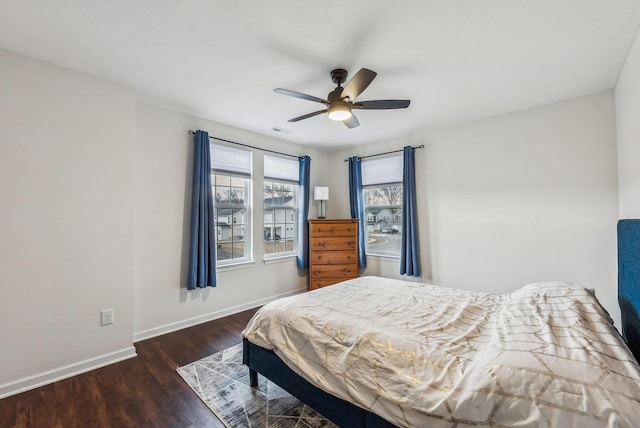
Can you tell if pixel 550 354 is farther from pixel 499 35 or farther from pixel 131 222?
pixel 131 222

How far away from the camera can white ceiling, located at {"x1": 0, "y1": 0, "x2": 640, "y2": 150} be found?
5.49 feet

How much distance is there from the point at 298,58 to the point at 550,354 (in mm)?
2390

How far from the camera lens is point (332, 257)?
4.31m

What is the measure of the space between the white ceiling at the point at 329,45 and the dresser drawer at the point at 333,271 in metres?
2.46

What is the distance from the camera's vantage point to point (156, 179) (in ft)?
10.1

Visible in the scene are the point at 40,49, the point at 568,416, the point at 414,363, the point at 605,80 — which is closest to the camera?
the point at 568,416

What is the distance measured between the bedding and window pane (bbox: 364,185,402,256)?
2.27 meters

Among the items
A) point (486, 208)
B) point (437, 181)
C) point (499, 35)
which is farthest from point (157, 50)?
point (486, 208)

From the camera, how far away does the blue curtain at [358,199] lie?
461cm

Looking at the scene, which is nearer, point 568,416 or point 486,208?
point 568,416

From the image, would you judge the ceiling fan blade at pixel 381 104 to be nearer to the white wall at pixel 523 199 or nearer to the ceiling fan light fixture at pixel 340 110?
the ceiling fan light fixture at pixel 340 110

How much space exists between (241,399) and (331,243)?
104 inches

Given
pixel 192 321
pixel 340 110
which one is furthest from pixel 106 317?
pixel 340 110

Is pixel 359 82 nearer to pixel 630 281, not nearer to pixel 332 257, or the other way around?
pixel 630 281
